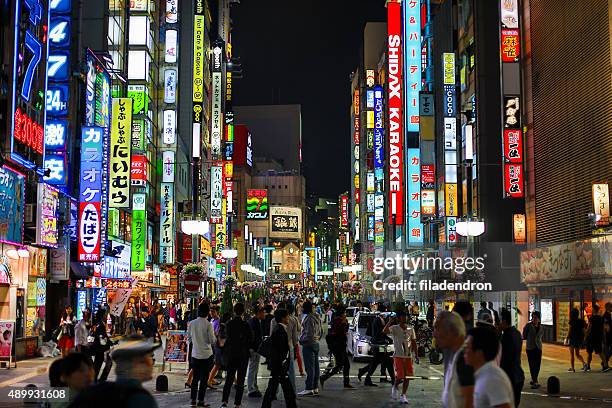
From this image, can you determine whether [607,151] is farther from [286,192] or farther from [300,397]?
[286,192]

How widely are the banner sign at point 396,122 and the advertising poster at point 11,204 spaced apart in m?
29.6

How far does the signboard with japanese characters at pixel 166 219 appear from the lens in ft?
185

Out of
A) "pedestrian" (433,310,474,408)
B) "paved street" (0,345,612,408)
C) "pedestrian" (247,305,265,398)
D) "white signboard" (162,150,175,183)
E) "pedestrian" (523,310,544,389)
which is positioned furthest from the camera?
"white signboard" (162,150,175,183)

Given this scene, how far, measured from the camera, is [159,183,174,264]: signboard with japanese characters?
56281 mm

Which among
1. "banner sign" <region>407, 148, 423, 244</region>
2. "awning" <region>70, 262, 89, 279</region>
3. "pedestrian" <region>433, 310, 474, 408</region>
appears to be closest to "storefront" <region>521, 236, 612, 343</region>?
"banner sign" <region>407, 148, 423, 244</region>

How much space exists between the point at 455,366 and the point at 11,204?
2113cm

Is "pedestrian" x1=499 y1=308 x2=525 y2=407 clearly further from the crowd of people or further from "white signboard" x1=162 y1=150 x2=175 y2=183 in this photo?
"white signboard" x1=162 y1=150 x2=175 y2=183

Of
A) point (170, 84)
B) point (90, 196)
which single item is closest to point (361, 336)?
point (90, 196)

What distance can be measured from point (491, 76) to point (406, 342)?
30402 millimetres

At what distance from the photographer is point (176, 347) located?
21969 millimetres

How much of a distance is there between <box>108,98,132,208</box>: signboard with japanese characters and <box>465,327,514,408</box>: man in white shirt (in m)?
31.9

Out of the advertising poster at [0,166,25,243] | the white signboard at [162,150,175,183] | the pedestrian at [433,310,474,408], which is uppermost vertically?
the white signboard at [162,150,175,183]

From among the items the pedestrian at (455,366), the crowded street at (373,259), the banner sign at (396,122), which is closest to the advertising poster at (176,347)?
the crowded street at (373,259)

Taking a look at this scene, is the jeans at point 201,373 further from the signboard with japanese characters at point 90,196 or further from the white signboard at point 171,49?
the white signboard at point 171,49
